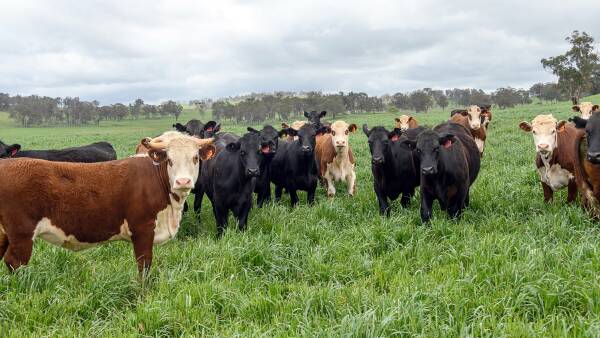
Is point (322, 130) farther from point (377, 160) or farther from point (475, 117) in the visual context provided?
point (475, 117)

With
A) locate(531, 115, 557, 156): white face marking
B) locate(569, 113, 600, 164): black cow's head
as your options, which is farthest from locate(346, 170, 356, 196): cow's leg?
locate(569, 113, 600, 164): black cow's head

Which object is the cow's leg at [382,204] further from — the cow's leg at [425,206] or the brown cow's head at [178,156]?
the brown cow's head at [178,156]

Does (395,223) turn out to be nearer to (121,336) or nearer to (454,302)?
(454,302)

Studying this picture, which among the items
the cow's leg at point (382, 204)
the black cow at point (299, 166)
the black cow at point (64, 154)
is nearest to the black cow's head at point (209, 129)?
the black cow at point (64, 154)

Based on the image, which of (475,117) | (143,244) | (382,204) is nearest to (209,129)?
(382,204)

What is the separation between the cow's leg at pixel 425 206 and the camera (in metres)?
7.25

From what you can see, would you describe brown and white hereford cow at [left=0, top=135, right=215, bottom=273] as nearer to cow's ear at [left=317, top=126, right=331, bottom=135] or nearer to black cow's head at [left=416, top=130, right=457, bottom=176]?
black cow's head at [left=416, top=130, right=457, bottom=176]

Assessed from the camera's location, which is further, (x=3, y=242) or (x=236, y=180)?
(x=236, y=180)

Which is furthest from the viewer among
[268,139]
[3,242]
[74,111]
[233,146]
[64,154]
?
[74,111]


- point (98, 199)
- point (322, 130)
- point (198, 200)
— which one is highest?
point (322, 130)

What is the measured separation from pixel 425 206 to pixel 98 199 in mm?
4837

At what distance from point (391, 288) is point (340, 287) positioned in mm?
516

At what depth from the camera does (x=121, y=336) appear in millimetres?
3734

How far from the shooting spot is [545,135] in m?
8.34
